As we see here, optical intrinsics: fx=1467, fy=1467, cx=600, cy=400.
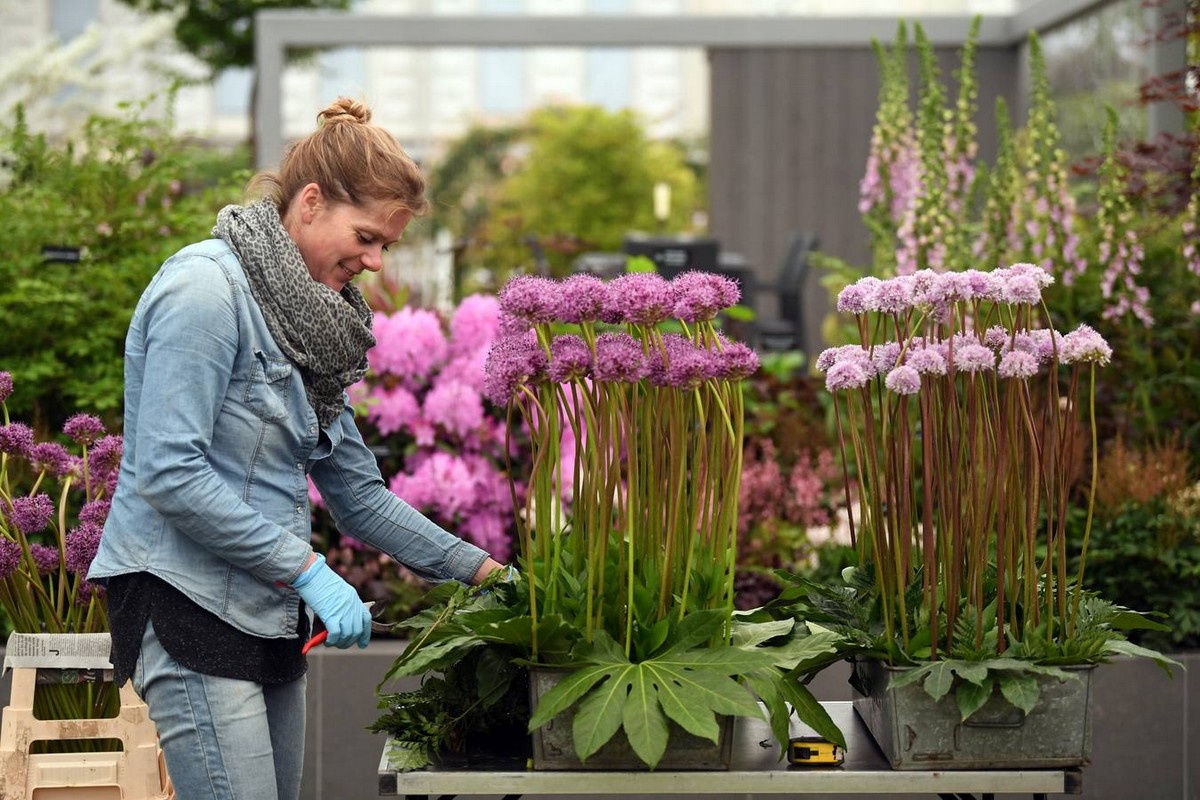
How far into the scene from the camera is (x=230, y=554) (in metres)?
1.92

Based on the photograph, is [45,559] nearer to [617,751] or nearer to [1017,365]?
[617,751]

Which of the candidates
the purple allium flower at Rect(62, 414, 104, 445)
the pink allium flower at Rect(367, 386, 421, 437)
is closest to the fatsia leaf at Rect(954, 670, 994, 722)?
the purple allium flower at Rect(62, 414, 104, 445)

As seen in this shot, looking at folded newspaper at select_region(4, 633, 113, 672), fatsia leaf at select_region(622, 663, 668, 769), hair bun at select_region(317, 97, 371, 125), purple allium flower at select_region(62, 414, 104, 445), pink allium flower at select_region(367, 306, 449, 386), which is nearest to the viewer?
fatsia leaf at select_region(622, 663, 668, 769)

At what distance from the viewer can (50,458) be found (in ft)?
8.95

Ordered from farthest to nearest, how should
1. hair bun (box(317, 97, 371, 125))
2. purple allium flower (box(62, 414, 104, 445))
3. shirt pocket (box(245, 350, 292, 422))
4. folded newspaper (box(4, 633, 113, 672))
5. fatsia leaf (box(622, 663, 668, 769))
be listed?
1. purple allium flower (box(62, 414, 104, 445))
2. folded newspaper (box(4, 633, 113, 672))
3. hair bun (box(317, 97, 371, 125))
4. shirt pocket (box(245, 350, 292, 422))
5. fatsia leaf (box(622, 663, 668, 769))

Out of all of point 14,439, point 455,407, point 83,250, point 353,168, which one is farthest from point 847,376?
point 83,250

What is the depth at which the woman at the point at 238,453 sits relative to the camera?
190cm

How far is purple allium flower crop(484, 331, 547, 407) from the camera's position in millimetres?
1903

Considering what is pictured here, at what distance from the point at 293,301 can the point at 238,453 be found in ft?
0.72

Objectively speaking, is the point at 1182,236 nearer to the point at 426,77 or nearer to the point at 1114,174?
the point at 1114,174

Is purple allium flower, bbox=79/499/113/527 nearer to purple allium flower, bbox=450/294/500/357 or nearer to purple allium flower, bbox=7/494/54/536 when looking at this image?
purple allium flower, bbox=7/494/54/536

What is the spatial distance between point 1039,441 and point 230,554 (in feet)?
3.76

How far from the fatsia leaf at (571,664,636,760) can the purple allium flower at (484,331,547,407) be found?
38 cm

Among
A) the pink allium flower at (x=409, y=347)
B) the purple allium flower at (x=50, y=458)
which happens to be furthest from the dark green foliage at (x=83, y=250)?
the purple allium flower at (x=50, y=458)
